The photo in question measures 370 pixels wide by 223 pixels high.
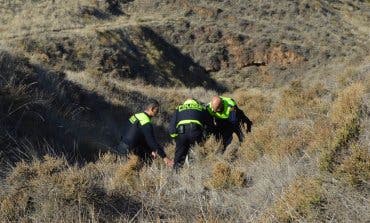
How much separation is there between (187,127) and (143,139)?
77 centimetres

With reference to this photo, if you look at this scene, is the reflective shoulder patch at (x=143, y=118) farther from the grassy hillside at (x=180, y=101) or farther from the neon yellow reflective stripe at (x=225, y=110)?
the neon yellow reflective stripe at (x=225, y=110)

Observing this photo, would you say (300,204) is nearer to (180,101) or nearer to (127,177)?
(127,177)

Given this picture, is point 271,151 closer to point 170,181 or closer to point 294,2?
point 170,181

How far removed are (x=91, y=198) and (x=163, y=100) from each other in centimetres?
1544

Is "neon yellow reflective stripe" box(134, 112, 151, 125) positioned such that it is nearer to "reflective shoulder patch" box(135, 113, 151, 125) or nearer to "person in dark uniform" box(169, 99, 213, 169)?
"reflective shoulder patch" box(135, 113, 151, 125)

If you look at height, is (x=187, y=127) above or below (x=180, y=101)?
above

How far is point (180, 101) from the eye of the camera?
2081 cm

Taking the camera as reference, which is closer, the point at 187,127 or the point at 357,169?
the point at 357,169

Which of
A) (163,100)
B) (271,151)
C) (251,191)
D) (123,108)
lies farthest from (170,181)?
(163,100)

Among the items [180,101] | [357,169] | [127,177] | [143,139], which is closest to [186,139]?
[143,139]

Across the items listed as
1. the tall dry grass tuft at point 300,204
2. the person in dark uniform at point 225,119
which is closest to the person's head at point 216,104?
the person in dark uniform at point 225,119

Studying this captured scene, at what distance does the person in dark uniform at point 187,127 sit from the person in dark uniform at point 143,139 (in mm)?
379

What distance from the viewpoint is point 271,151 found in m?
7.65

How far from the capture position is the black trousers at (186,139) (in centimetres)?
886
